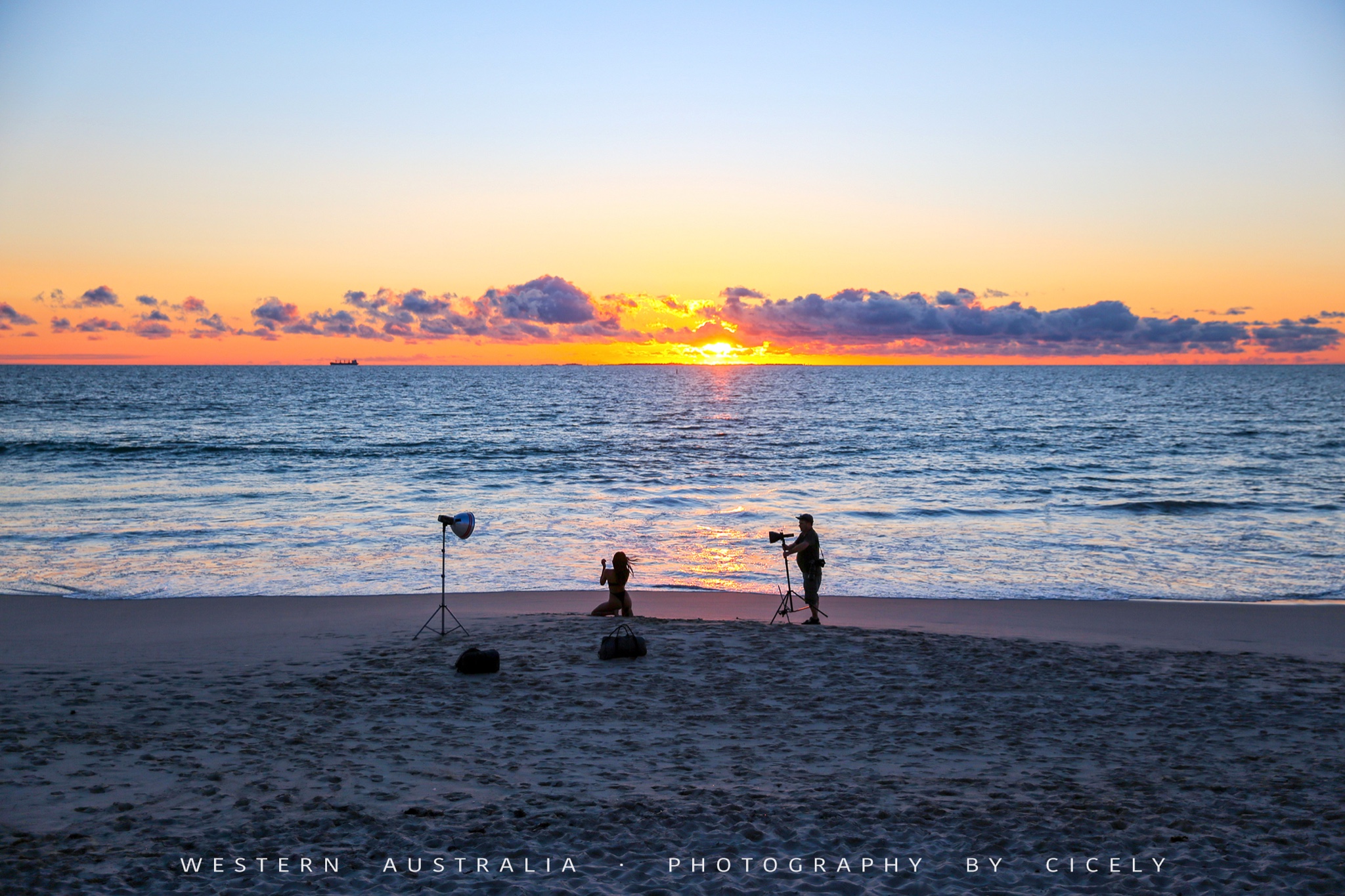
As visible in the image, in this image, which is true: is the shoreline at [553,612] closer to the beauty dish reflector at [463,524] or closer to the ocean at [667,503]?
the ocean at [667,503]

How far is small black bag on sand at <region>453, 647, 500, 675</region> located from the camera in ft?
32.1

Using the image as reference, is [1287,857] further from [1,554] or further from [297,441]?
[297,441]

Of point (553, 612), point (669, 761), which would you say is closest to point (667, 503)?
point (553, 612)

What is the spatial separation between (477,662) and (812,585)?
555 centimetres

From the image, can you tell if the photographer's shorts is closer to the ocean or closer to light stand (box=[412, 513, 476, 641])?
the ocean

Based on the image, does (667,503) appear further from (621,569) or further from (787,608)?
(621,569)

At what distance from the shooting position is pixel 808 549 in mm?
13180

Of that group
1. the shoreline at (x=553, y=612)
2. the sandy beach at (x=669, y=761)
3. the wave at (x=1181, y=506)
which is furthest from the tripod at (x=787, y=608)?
the wave at (x=1181, y=506)

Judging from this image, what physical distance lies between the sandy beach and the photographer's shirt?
1.37 m

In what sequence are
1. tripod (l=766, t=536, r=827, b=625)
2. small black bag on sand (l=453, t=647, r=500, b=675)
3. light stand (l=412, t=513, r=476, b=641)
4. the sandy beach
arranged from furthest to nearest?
tripod (l=766, t=536, r=827, b=625) → light stand (l=412, t=513, r=476, b=641) → small black bag on sand (l=453, t=647, r=500, b=675) → the sandy beach

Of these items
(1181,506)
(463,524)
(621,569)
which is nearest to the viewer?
(463,524)

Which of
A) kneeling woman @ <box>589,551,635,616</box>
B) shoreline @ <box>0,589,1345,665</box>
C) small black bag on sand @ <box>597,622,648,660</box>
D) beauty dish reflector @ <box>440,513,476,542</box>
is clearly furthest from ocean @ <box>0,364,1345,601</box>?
small black bag on sand @ <box>597,622,648,660</box>

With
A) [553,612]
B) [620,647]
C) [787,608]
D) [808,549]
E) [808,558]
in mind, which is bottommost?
[553,612]

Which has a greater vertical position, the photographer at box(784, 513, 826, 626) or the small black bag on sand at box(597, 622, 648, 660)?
the photographer at box(784, 513, 826, 626)
